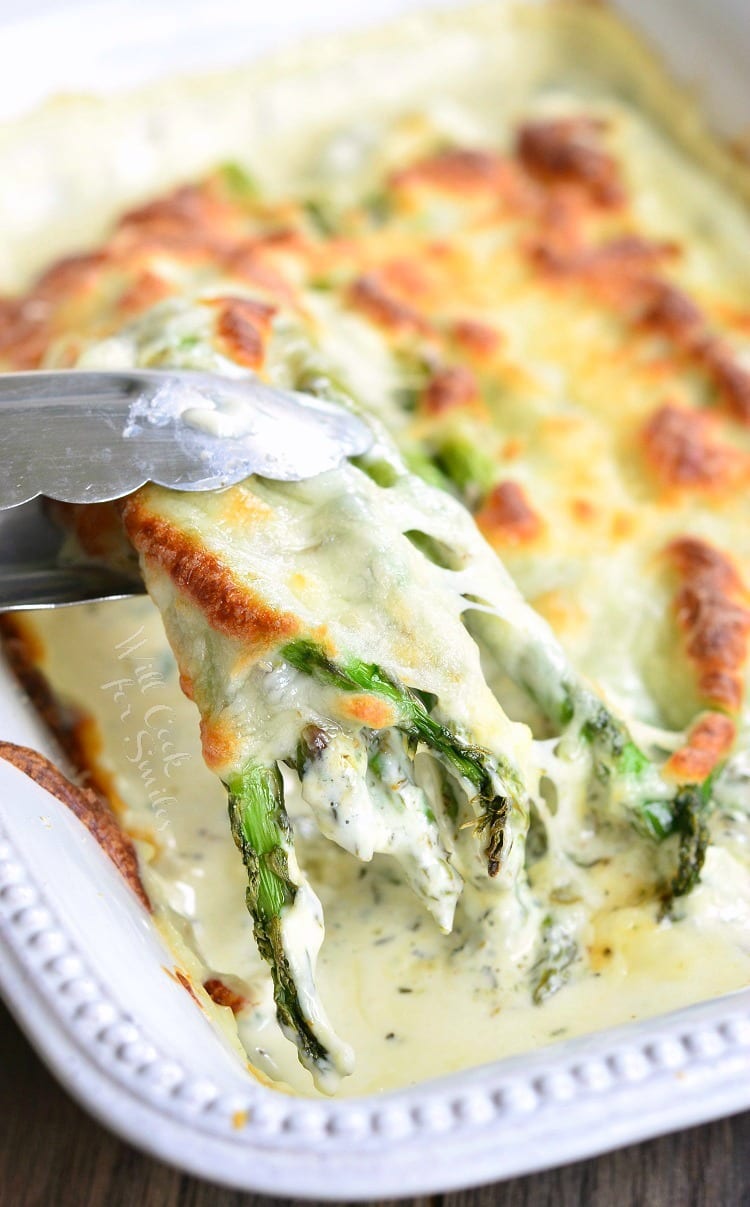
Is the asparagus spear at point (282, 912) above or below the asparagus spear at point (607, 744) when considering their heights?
below

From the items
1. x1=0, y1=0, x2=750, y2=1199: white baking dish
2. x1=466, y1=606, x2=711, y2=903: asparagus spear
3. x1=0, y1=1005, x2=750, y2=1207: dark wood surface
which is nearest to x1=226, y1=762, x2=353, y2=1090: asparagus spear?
x1=0, y1=0, x2=750, y2=1199: white baking dish

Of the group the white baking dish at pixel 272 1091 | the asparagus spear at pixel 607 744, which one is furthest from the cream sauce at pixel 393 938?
the white baking dish at pixel 272 1091

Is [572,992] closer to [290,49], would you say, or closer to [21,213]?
[21,213]

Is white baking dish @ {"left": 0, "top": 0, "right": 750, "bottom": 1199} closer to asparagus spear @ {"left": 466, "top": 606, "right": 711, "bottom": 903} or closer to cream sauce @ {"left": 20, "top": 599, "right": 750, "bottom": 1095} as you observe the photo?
cream sauce @ {"left": 20, "top": 599, "right": 750, "bottom": 1095}

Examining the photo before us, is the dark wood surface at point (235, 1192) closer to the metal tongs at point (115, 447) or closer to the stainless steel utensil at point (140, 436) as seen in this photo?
the metal tongs at point (115, 447)

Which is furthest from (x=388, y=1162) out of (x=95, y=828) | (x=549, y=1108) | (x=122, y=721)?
(x=122, y=721)
